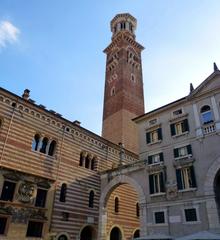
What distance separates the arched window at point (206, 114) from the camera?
18.9 metres

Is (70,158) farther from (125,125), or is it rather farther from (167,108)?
(125,125)

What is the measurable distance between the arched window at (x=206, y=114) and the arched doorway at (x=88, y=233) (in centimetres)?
1442

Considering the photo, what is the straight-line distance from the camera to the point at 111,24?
2088 inches

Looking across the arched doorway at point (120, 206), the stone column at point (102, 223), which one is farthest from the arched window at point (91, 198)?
the stone column at point (102, 223)

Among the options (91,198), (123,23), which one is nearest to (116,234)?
(91,198)

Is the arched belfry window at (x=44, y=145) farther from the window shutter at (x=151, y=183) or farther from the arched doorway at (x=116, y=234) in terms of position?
the arched doorway at (x=116, y=234)

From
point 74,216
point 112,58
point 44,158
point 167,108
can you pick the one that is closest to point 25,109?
point 44,158

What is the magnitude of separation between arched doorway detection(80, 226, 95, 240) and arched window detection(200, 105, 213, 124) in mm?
14417

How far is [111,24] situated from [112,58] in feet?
38.3

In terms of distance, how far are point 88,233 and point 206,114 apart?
50.9 ft

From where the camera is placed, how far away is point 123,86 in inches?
1572

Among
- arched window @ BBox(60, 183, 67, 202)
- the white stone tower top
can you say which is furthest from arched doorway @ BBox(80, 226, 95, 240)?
the white stone tower top

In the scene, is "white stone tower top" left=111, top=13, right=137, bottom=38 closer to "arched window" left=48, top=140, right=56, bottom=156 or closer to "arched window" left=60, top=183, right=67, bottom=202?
"arched window" left=48, top=140, right=56, bottom=156

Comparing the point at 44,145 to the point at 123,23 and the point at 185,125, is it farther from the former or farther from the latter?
the point at 123,23
